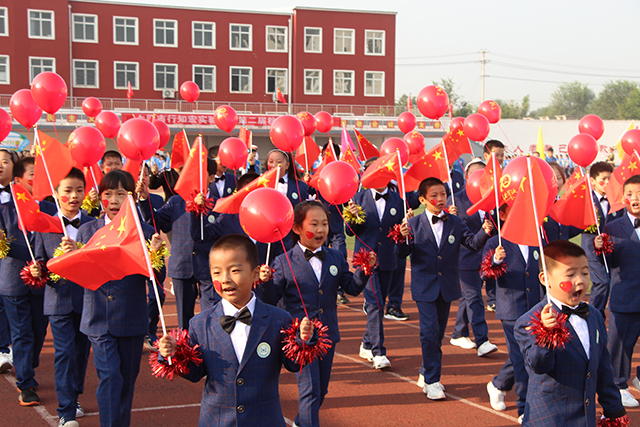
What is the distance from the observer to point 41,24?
41.9m

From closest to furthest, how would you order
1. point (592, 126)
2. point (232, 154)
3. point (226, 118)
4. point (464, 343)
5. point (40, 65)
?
point (464, 343), point (232, 154), point (592, 126), point (226, 118), point (40, 65)

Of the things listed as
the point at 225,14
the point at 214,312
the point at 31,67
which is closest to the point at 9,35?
the point at 31,67

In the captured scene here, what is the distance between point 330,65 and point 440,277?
43.5 metres

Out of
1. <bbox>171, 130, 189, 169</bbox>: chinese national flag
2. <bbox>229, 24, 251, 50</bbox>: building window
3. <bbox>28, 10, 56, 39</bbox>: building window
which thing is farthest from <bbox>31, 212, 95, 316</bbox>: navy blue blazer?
<bbox>229, 24, 251, 50</bbox>: building window

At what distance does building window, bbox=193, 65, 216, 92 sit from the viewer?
45897 mm

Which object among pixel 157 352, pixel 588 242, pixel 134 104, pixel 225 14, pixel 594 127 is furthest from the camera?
pixel 225 14

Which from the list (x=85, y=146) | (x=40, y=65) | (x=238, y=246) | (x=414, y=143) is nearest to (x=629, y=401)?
(x=238, y=246)

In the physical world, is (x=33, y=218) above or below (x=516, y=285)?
above

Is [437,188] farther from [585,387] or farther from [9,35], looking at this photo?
[9,35]

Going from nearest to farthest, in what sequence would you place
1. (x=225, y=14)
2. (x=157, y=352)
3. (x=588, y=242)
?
1. (x=157, y=352)
2. (x=588, y=242)
3. (x=225, y=14)

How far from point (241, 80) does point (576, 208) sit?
140 feet

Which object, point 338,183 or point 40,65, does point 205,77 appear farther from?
point 338,183

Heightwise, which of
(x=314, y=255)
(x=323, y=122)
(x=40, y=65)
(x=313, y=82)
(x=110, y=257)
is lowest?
(x=314, y=255)

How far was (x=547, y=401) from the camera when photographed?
3514 millimetres
